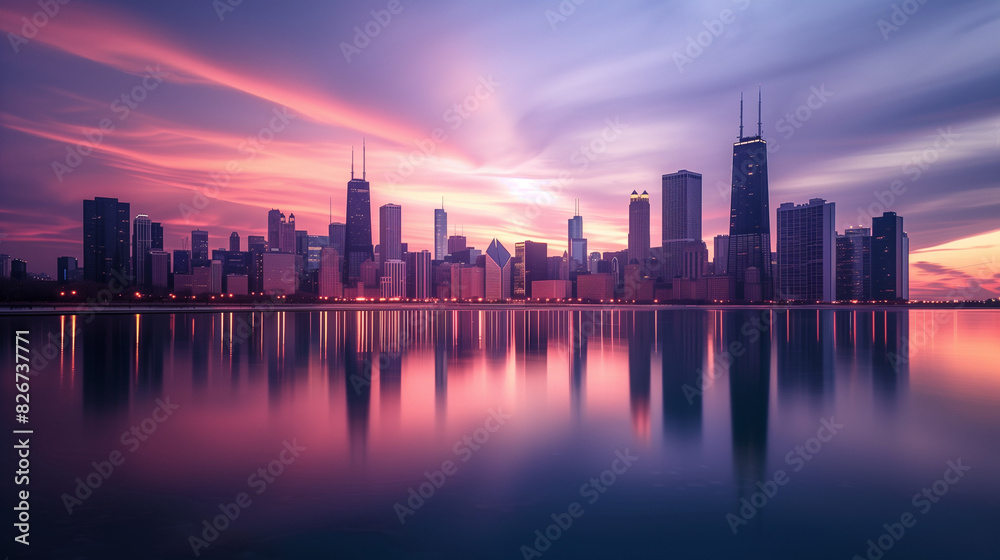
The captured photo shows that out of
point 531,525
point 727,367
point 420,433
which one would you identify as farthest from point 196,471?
point 727,367

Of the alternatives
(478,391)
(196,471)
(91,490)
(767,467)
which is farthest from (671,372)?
(91,490)

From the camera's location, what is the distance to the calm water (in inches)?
362

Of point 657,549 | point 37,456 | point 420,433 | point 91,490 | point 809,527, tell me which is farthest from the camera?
point 420,433

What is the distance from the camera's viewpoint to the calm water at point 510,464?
9188 millimetres

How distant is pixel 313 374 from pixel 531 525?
20626 mm

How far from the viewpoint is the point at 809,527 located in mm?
9773

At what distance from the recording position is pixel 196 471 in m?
12.4

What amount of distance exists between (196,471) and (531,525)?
809 cm

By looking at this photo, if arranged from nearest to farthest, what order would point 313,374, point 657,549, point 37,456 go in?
point 657,549, point 37,456, point 313,374

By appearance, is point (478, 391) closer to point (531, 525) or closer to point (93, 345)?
point (531, 525)

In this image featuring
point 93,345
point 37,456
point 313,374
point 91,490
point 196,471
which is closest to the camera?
point 91,490

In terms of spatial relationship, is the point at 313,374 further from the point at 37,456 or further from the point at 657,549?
the point at 657,549

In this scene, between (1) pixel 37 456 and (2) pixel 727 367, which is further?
(2) pixel 727 367

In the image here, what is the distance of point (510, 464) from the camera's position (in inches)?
526
